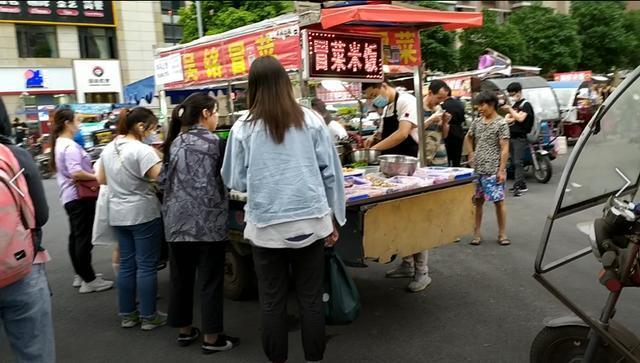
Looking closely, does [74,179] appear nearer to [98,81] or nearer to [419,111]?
[419,111]

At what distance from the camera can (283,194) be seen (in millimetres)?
2715

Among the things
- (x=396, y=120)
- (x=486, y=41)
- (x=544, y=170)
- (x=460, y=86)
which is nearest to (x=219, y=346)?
(x=396, y=120)

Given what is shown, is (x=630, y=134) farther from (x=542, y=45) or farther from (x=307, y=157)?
(x=542, y=45)

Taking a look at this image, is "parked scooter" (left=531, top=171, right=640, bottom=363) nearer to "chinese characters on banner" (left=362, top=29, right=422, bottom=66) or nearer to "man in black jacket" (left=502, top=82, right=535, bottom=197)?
"chinese characters on banner" (left=362, top=29, right=422, bottom=66)

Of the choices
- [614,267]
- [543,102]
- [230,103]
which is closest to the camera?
[614,267]

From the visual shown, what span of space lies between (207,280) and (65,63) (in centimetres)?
2920

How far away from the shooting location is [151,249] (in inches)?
152

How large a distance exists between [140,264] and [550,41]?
26699 mm

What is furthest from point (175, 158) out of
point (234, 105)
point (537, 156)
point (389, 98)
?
point (537, 156)

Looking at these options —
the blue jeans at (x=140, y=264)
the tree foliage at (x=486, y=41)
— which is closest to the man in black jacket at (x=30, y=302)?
the blue jeans at (x=140, y=264)

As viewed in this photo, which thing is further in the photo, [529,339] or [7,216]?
[529,339]

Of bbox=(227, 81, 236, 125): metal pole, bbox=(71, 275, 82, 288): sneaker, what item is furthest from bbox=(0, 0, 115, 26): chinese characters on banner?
bbox=(71, 275, 82, 288): sneaker

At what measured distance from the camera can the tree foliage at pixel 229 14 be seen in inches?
765

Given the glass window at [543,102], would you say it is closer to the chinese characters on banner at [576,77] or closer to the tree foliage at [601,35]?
the chinese characters on banner at [576,77]
